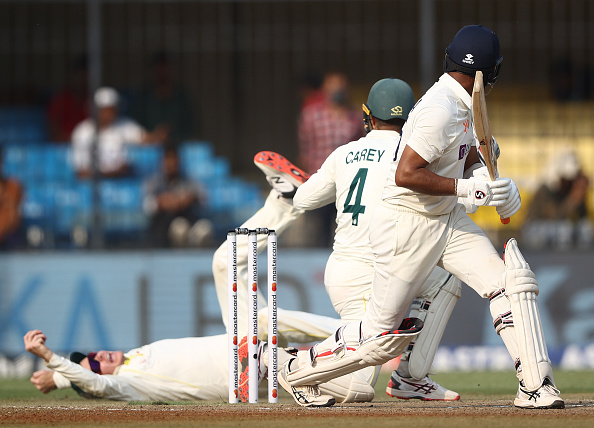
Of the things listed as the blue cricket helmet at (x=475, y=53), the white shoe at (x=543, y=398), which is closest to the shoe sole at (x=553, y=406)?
the white shoe at (x=543, y=398)

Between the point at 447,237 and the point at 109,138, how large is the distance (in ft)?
21.3

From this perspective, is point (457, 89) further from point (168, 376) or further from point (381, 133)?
point (168, 376)

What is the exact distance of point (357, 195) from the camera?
21.2ft

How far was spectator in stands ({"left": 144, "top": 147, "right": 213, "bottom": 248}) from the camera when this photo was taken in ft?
36.3

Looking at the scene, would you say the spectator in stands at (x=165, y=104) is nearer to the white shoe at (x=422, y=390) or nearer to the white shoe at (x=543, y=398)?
the white shoe at (x=422, y=390)

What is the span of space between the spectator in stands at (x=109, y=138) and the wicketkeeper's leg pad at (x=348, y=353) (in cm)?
573

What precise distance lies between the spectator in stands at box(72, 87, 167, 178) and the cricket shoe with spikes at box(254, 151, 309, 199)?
4.46m

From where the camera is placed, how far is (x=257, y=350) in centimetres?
623

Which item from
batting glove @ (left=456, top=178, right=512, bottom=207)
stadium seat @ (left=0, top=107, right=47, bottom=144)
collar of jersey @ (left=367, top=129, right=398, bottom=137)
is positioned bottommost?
stadium seat @ (left=0, top=107, right=47, bottom=144)

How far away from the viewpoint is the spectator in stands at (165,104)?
1205 centimetres

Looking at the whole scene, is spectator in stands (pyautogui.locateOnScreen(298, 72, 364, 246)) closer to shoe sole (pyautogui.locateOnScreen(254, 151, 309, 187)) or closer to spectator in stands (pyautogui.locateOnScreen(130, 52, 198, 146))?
spectator in stands (pyautogui.locateOnScreen(130, 52, 198, 146))

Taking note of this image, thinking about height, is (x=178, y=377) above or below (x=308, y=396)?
below

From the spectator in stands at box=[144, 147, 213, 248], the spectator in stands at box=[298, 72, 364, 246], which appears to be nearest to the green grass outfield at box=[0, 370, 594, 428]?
the spectator in stands at box=[144, 147, 213, 248]

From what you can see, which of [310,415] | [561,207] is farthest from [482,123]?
[561,207]
